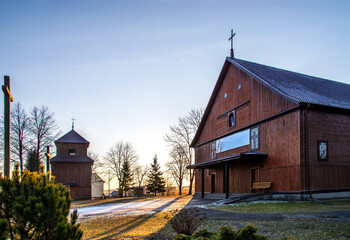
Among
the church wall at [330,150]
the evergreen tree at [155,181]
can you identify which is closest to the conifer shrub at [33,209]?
the church wall at [330,150]

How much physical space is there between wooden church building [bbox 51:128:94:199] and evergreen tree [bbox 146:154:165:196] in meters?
14.8

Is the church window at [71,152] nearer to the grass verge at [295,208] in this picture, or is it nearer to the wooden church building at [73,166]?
the wooden church building at [73,166]

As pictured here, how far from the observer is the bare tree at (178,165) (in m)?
43.9

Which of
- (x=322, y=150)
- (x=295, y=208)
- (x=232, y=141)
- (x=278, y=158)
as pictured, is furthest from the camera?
(x=232, y=141)

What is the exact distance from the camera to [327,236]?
626 cm

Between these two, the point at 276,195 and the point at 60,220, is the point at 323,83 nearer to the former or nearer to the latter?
the point at 276,195

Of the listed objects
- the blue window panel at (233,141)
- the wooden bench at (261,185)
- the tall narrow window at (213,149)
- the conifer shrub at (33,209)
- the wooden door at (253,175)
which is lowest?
the wooden bench at (261,185)

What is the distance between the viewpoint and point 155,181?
1983 inches

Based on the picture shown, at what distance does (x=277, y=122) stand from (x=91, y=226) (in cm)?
1212

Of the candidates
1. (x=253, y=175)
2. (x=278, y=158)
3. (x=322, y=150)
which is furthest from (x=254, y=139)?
(x=322, y=150)

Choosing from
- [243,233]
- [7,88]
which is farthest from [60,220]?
[7,88]

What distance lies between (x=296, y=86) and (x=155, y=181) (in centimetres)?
3447

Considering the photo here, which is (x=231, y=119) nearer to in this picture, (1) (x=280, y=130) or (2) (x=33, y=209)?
(1) (x=280, y=130)

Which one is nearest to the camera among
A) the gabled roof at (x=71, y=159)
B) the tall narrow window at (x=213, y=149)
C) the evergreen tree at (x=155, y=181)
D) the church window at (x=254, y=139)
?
the church window at (x=254, y=139)
